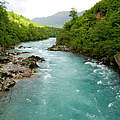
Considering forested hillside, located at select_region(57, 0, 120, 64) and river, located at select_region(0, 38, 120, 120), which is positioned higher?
forested hillside, located at select_region(57, 0, 120, 64)

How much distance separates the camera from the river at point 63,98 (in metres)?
12.0

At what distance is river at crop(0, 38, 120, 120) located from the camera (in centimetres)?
1204

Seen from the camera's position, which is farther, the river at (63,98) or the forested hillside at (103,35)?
the forested hillside at (103,35)

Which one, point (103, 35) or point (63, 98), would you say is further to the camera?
point (103, 35)

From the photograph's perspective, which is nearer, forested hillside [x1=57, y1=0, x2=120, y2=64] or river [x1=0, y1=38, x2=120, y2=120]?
river [x1=0, y1=38, x2=120, y2=120]

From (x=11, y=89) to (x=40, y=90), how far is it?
3.21 m

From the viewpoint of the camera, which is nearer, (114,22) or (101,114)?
(101,114)

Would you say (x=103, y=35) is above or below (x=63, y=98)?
above

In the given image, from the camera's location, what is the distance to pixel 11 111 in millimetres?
12336

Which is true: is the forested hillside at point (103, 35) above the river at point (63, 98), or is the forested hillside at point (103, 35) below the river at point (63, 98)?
above

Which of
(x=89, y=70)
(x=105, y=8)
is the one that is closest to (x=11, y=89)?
(x=89, y=70)

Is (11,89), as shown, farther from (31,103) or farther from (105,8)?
(105,8)

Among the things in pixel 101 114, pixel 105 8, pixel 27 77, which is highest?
pixel 105 8

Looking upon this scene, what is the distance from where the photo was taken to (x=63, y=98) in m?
14.8
